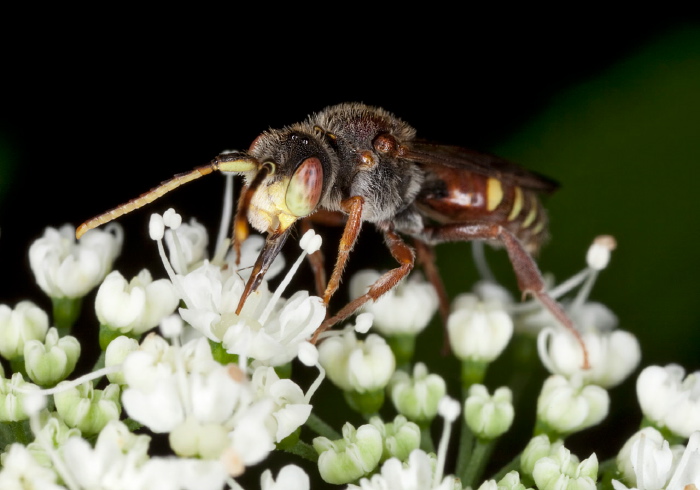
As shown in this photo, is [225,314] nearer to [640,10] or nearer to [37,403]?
[37,403]

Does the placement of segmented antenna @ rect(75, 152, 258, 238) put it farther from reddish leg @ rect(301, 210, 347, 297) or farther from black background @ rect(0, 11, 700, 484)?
black background @ rect(0, 11, 700, 484)

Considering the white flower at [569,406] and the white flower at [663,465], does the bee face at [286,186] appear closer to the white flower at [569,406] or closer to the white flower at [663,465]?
the white flower at [569,406]

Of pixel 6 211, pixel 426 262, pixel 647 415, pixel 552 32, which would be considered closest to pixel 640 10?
pixel 552 32

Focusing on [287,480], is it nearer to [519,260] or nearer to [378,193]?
[378,193]

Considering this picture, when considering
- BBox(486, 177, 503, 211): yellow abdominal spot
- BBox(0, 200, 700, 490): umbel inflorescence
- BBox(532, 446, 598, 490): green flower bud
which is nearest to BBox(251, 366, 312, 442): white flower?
BBox(0, 200, 700, 490): umbel inflorescence

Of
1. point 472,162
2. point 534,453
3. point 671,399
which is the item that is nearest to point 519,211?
point 472,162

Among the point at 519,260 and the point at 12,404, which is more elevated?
the point at 519,260
